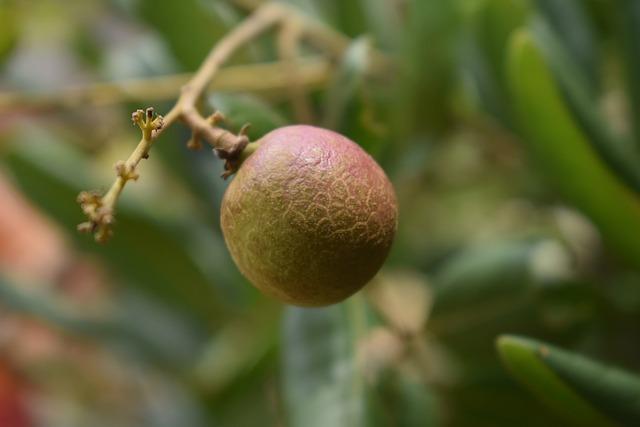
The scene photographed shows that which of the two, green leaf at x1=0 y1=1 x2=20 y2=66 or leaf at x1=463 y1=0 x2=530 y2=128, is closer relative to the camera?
leaf at x1=463 y1=0 x2=530 y2=128

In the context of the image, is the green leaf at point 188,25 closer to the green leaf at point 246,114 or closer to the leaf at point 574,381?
the green leaf at point 246,114

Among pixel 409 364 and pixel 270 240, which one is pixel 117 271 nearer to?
pixel 409 364

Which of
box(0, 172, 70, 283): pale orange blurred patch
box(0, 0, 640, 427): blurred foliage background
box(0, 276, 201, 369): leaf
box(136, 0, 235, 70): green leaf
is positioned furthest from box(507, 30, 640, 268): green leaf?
box(0, 172, 70, 283): pale orange blurred patch

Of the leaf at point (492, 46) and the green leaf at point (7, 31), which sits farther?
the green leaf at point (7, 31)

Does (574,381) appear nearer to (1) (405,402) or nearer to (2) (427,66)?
(1) (405,402)

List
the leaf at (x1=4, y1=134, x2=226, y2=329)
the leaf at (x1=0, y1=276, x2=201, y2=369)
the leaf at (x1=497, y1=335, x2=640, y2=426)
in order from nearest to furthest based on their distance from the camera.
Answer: the leaf at (x1=497, y1=335, x2=640, y2=426) → the leaf at (x1=4, y1=134, x2=226, y2=329) → the leaf at (x1=0, y1=276, x2=201, y2=369)

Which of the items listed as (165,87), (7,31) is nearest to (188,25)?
(165,87)

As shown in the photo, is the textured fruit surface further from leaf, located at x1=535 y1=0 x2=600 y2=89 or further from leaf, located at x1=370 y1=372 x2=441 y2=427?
leaf, located at x1=535 y1=0 x2=600 y2=89

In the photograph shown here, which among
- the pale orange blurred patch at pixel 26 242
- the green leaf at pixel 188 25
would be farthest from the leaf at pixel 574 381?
the pale orange blurred patch at pixel 26 242
